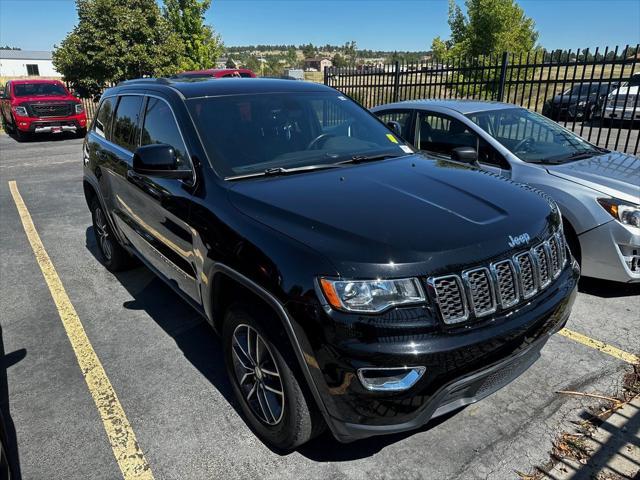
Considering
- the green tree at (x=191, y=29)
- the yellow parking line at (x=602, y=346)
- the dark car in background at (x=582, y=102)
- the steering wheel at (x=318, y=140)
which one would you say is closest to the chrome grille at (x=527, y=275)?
the yellow parking line at (x=602, y=346)

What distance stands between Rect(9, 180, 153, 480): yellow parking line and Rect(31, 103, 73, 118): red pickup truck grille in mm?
12888

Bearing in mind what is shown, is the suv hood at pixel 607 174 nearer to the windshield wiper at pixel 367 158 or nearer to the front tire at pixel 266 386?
the windshield wiper at pixel 367 158

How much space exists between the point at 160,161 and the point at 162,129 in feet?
2.02

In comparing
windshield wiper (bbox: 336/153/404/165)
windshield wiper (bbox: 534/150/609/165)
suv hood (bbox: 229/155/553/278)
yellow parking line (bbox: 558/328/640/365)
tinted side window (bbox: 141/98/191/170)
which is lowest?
yellow parking line (bbox: 558/328/640/365)

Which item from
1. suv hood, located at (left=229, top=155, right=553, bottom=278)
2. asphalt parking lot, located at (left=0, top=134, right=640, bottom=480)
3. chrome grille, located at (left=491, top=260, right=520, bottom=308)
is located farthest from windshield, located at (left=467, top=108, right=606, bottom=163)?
chrome grille, located at (left=491, top=260, right=520, bottom=308)

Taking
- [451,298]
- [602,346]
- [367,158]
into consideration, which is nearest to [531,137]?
[602,346]

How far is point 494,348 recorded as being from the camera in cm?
215

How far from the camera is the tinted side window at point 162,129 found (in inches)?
120

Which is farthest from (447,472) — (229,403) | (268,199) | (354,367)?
(268,199)

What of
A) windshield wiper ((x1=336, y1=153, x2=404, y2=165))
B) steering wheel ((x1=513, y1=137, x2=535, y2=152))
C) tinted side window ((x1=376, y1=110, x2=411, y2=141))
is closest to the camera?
windshield wiper ((x1=336, y1=153, x2=404, y2=165))

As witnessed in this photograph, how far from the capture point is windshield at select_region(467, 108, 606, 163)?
193 inches

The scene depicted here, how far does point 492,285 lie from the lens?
2.17m

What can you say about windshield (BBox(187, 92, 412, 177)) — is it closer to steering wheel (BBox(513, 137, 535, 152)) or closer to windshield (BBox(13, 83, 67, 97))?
steering wheel (BBox(513, 137, 535, 152))

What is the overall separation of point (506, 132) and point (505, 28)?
1833 centimetres
